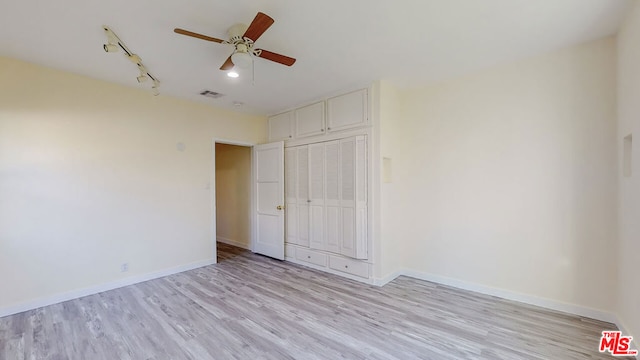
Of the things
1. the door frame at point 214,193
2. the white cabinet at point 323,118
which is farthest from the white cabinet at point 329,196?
the door frame at point 214,193

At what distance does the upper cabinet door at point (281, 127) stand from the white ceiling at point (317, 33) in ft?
4.23

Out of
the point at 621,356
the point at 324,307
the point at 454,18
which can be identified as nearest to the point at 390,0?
the point at 454,18

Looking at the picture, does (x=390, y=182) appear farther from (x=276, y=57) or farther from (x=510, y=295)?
(x=276, y=57)

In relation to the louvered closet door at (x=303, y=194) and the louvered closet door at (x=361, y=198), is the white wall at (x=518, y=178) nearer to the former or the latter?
the louvered closet door at (x=361, y=198)

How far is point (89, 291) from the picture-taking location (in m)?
3.35

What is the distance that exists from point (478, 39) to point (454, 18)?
1.73ft

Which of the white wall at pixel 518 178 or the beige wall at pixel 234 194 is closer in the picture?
the white wall at pixel 518 178

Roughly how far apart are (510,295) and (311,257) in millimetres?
2660

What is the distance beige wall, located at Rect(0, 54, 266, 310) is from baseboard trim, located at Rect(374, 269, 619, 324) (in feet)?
10.5

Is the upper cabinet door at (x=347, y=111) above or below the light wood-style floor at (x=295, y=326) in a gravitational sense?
above

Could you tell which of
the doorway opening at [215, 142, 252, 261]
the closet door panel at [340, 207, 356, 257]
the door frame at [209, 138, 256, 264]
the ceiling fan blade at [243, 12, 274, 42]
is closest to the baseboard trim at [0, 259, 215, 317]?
the door frame at [209, 138, 256, 264]

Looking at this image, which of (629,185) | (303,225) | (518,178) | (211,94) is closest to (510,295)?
(518,178)

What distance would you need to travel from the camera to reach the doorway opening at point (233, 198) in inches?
221

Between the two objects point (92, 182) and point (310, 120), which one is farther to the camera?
point (310, 120)
